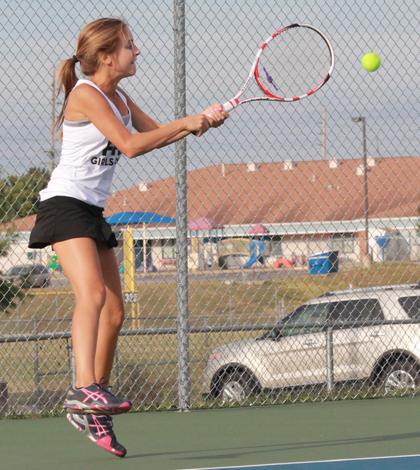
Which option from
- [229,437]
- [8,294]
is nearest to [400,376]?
[229,437]

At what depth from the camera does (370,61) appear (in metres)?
8.06

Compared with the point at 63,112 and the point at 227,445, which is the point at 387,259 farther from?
the point at 63,112

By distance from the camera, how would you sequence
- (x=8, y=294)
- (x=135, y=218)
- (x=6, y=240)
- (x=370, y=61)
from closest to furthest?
(x=370, y=61)
(x=135, y=218)
(x=6, y=240)
(x=8, y=294)

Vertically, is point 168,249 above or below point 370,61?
below

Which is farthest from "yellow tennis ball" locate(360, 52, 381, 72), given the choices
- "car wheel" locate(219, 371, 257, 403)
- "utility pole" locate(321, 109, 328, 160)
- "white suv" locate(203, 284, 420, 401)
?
"car wheel" locate(219, 371, 257, 403)

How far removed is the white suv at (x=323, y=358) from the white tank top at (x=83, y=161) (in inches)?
156

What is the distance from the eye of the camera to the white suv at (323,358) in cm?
928

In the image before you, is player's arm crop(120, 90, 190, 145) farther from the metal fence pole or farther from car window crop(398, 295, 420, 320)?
car window crop(398, 295, 420, 320)

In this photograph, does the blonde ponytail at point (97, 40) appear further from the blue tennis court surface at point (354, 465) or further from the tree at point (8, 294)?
the tree at point (8, 294)

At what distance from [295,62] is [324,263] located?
5.60 meters

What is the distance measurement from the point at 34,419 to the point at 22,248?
2413 millimetres

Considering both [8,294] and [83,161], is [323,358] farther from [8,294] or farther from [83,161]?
[83,161]

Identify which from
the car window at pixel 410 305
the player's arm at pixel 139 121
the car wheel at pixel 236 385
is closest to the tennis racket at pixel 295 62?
the player's arm at pixel 139 121

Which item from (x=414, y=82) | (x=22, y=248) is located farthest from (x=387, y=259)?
(x=22, y=248)
